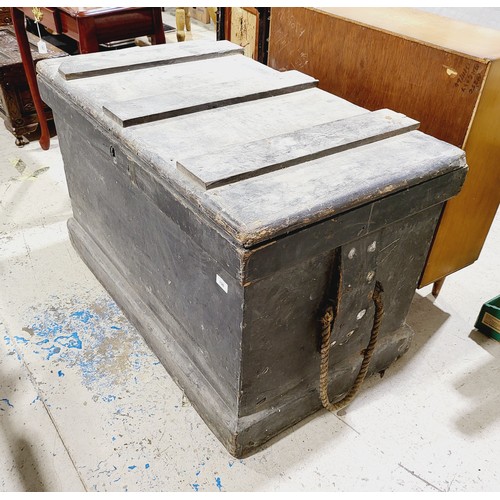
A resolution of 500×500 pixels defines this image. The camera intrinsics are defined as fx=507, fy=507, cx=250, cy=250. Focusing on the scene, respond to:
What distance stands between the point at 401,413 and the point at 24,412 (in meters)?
1.00

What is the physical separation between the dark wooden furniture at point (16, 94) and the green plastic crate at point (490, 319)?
218cm

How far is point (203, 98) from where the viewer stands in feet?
4.35

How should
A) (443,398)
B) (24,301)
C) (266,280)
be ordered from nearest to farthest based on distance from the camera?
(266,280)
(443,398)
(24,301)

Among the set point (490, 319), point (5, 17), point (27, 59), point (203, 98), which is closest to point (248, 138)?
point (203, 98)

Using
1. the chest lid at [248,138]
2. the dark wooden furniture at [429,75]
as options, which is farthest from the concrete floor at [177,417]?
the chest lid at [248,138]

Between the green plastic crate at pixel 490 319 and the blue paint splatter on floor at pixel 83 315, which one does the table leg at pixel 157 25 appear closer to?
the blue paint splatter on floor at pixel 83 315

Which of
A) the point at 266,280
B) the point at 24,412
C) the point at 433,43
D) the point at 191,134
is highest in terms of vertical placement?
the point at 433,43

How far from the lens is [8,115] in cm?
249

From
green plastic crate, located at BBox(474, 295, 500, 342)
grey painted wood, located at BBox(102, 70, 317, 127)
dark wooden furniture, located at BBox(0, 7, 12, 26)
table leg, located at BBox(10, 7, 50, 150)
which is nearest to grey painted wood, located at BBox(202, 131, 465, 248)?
grey painted wood, located at BBox(102, 70, 317, 127)

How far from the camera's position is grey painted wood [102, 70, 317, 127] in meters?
1.22

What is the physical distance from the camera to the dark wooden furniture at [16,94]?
7.90ft

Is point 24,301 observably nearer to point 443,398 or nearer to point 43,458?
point 43,458

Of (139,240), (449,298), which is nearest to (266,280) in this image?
(139,240)

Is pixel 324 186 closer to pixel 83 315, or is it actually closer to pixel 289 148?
pixel 289 148
